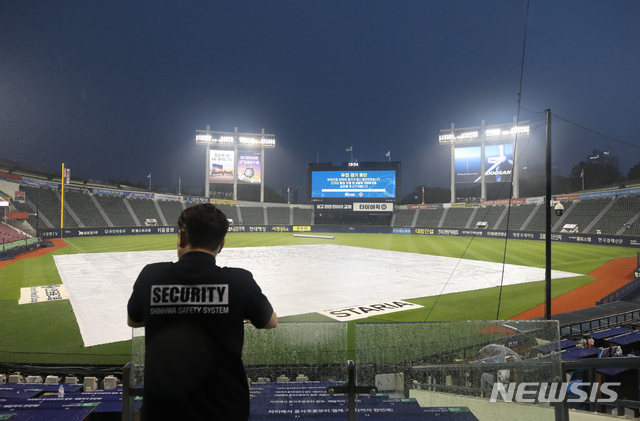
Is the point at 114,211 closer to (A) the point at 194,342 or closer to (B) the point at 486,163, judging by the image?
(A) the point at 194,342

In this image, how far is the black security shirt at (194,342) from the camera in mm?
1607

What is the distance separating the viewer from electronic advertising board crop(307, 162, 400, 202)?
54406mm

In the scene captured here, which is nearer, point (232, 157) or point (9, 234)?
point (9, 234)

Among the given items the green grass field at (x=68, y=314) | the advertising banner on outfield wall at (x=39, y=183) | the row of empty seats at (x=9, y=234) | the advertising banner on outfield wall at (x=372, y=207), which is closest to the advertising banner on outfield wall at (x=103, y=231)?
the row of empty seats at (x=9, y=234)

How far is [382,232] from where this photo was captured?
186ft

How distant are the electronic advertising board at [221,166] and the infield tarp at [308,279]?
37902mm

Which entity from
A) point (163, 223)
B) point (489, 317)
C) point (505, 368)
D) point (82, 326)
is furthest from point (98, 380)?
point (163, 223)

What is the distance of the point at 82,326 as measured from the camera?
10.1m

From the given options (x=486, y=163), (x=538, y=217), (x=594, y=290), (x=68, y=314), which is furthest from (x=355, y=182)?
(x=68, y=314)

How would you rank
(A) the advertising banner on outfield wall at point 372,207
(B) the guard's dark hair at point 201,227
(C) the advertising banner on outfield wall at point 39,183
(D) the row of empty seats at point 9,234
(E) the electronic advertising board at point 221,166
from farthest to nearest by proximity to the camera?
(E) the electronic advertising board at point 221,166 < (A) the advertising banner on outfield wall at point 372,207 < (C) the advertising banner on outfield wall at point 39,183 < (D) the row of empty seats at point 9,234 < (B) the guard's dark hair at point 201,227

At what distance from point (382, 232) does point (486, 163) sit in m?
21.0

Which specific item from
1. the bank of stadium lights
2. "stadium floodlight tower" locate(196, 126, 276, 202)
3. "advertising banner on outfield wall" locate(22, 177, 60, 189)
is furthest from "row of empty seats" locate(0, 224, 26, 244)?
the bank of stadium lights

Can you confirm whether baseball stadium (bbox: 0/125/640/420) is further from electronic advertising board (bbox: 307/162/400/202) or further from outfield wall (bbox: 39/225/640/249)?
electronic advertising board (bbox: 307/162/400/202)

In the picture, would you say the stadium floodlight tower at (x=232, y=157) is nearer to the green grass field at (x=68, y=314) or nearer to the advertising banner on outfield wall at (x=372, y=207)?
the advertising banner on outfield wall at (x=372, y=207)
